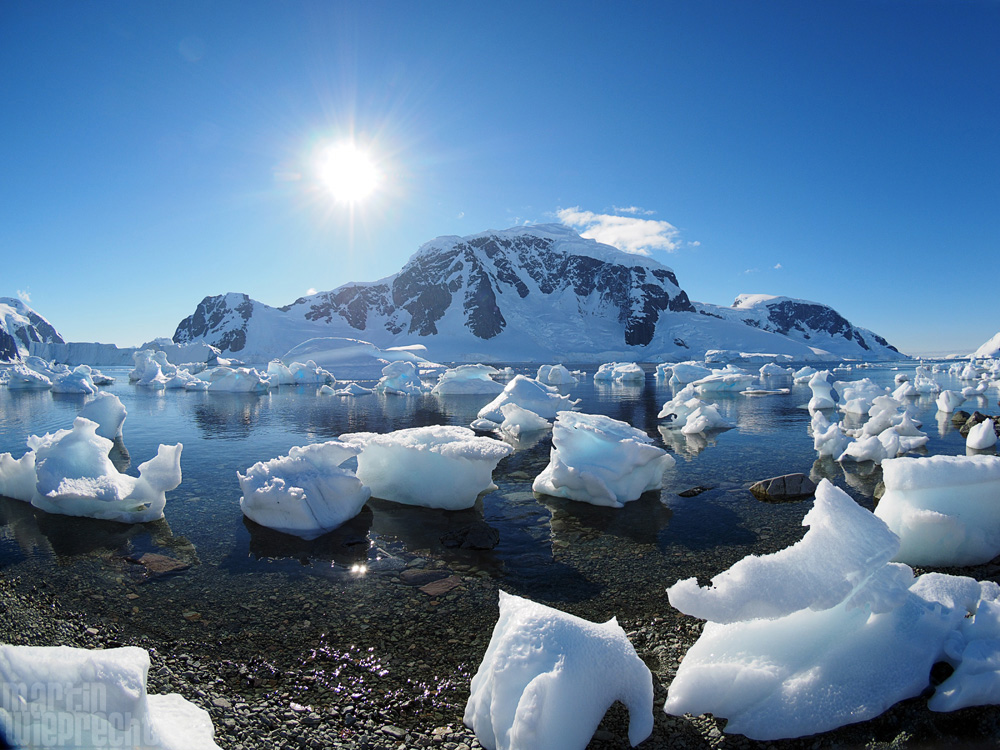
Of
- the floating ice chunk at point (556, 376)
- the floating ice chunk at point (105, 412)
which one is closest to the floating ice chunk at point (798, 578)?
the floating ice chunk at point (105, 412)

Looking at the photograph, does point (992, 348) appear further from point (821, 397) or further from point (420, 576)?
point (420, 576)

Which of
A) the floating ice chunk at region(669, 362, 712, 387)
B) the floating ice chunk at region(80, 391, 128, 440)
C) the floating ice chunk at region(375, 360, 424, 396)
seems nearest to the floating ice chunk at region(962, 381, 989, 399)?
the floating ice chunk at region(669, 362, 712, 387)

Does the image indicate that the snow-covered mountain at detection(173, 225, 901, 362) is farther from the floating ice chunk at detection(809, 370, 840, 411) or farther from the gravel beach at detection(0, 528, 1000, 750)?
the gravel beach at detection(0, 528, 1000, 750)

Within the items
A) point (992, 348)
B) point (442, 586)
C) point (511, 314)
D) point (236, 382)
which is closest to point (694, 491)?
point (442, 586)

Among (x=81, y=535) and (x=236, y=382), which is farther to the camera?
(x=236, y=382)

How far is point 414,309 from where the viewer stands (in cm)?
11475

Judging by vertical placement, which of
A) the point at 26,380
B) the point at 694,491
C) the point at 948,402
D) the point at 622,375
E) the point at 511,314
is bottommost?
the point at 26,380

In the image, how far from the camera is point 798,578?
3.66 meters

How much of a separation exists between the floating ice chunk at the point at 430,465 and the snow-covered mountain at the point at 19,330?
391 feet

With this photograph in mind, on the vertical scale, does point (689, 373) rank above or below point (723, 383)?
above

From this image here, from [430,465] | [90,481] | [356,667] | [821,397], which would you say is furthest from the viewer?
[821,397]

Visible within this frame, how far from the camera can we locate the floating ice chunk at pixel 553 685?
10.2 feet

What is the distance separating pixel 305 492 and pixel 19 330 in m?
157

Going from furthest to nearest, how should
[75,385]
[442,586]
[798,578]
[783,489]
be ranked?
[75,385] → [783,489] → [442,586] → [798,578]
